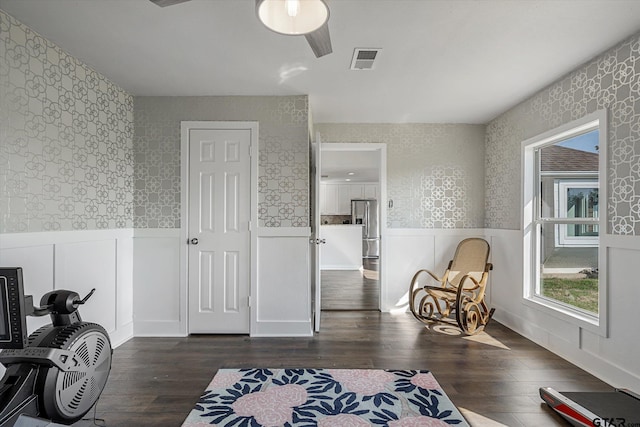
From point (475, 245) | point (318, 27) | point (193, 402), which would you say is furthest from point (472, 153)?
point (193, 402)

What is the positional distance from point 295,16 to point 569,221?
304cm

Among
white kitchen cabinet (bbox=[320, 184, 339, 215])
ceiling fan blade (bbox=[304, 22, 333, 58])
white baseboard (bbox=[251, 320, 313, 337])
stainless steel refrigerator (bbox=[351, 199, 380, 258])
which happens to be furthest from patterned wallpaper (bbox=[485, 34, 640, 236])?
white kitchen cabinet (bbox=[320, 184, 339, 215])

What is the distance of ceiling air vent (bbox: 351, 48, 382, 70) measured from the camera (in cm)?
247

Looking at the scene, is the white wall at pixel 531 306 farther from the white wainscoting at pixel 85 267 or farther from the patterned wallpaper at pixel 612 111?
the white wainscoting at pixel 85 267

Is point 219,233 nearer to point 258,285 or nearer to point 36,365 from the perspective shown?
point 258,285

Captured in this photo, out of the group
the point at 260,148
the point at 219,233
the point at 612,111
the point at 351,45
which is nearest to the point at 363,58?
the point at 351,45

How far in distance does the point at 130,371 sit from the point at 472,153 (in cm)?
444

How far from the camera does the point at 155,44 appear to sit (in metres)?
2.43

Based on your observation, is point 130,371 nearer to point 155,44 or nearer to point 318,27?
point 155,44

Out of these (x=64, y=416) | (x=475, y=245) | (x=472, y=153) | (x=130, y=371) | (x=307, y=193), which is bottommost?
(x=130, y=371)

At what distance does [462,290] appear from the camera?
351 cm

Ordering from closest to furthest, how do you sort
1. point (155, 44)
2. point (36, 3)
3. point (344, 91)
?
point (36, 3)
point (155, 44)
point (344, 91)

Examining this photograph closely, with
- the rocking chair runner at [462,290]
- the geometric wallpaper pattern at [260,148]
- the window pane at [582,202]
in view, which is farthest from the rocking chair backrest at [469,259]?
the window pane at [582,202]

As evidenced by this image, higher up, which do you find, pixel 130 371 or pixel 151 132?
pixel 151 132
